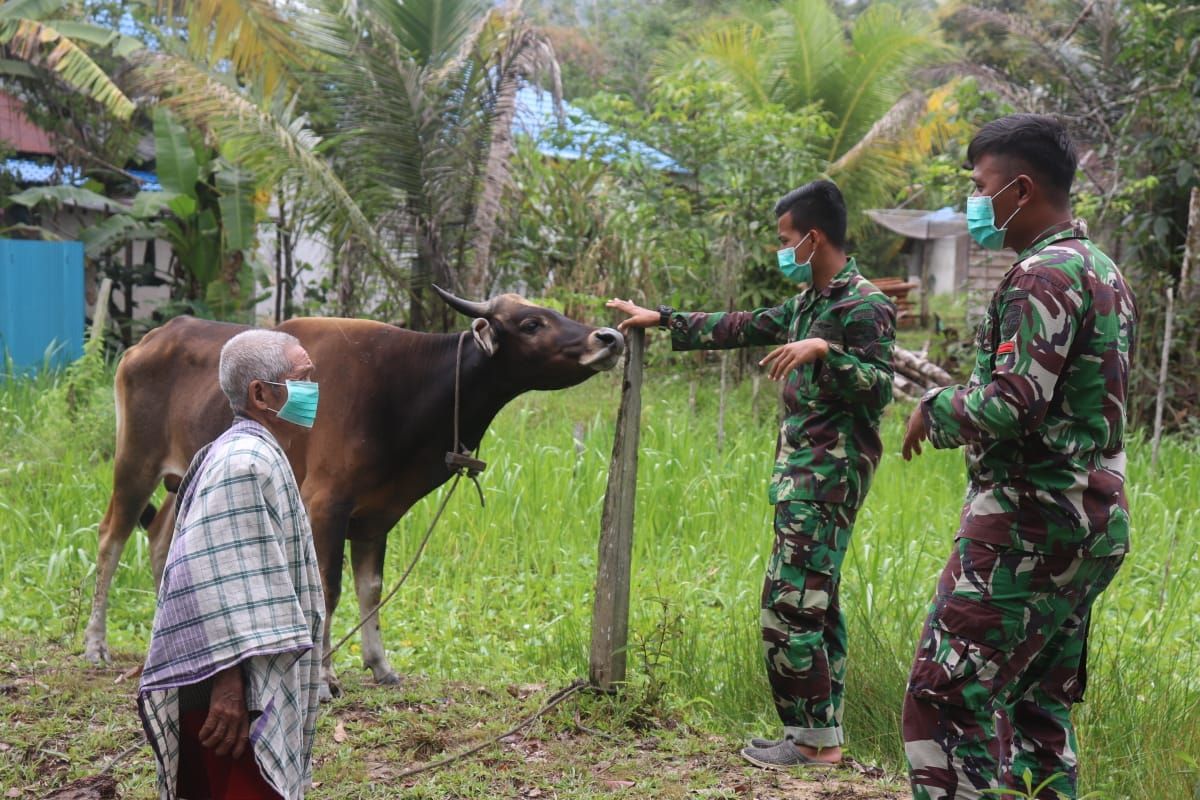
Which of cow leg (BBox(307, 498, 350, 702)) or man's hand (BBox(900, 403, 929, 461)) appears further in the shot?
cow leg (BBox(307, 498, 350, 702))

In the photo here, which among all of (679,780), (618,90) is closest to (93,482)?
(679,780)

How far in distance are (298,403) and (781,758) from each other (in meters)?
2.33

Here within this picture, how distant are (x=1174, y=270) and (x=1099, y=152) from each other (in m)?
1.70

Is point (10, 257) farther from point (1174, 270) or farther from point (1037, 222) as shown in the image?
point (1037, 222)

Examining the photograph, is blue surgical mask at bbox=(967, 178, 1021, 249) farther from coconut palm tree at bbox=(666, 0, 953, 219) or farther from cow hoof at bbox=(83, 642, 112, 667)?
coconut palm tree at bbox=(666, 0, 953, 219)

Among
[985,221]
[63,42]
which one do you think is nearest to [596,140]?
[63,42]

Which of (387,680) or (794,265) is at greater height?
(794,265)

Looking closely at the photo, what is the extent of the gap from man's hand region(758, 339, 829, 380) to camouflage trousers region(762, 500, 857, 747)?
59 centimetres

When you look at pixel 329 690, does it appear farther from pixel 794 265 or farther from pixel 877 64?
pixel 877 64

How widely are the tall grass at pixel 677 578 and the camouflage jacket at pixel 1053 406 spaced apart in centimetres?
133

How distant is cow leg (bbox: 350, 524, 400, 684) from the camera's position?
5.46 metres

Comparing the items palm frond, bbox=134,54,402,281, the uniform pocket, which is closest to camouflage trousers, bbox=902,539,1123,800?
the uniform pocket

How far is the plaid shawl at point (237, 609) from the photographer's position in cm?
287

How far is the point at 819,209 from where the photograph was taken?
425cm
